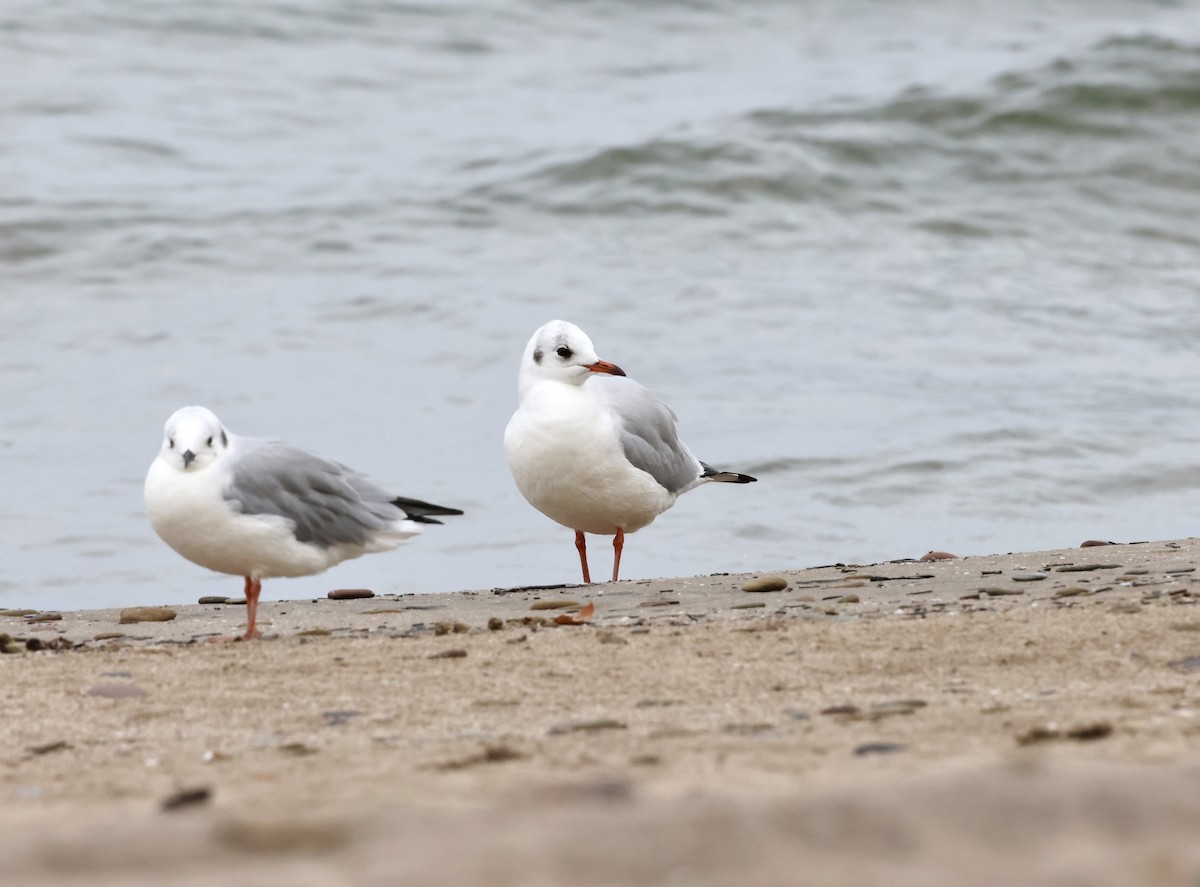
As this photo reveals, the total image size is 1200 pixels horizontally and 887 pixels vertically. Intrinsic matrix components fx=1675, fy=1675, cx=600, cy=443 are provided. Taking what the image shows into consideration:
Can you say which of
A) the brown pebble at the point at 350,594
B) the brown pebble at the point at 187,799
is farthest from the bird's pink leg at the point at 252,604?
the brown pebble at the point at 187,799

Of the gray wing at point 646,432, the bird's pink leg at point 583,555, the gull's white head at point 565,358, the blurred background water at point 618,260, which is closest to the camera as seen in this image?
the gull's white head at point 565,358

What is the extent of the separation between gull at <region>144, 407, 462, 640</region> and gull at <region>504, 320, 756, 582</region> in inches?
36.4

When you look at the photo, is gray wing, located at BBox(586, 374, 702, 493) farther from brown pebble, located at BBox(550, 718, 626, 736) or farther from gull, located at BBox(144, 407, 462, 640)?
brown pebble, located at BBox(550, 718, 626, 736)

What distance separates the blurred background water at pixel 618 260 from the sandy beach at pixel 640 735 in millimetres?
2349

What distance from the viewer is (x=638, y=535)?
853cm

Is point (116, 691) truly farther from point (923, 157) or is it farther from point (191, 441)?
point (923, 157)

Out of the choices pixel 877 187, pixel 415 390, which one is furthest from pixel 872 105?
pixel 415 390

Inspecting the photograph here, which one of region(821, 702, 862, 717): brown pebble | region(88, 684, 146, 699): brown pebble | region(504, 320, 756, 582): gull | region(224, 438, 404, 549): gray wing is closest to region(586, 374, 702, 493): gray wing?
region(504, 320, 756, 582): gull

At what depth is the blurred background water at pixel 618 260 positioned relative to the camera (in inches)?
341

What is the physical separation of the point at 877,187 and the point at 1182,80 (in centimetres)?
503

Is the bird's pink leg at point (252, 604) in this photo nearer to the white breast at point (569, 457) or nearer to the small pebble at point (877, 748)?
the white breast at point (569, 457)

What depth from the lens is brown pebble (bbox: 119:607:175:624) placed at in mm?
5926

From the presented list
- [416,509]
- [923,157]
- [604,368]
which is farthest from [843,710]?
[923,157]

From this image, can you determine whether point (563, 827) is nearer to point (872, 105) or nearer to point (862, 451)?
point (862, 451)
